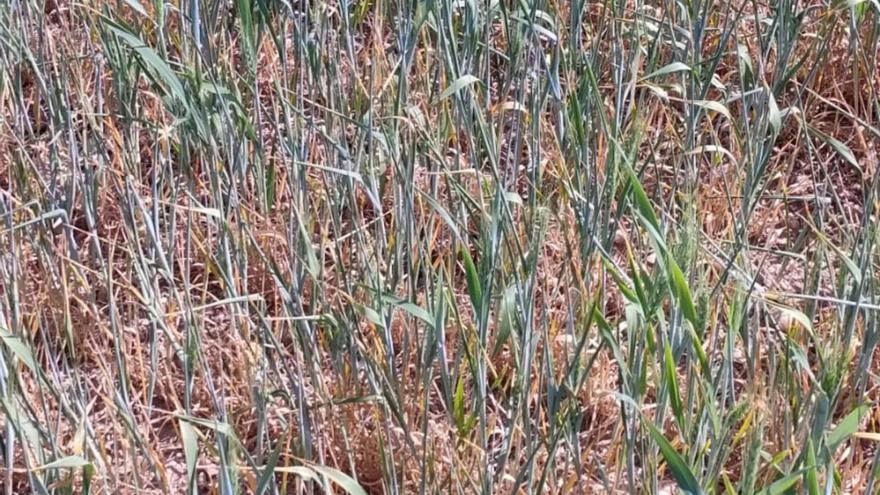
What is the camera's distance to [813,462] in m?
0.89

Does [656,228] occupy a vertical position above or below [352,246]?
above

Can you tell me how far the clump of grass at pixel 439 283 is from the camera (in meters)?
1.05

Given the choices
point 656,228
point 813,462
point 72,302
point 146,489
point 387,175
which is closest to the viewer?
point 813,462

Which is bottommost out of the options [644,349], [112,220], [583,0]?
[112,220]

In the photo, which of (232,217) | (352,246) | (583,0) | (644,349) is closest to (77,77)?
(232,217)

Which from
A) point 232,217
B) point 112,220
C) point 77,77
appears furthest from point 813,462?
point 112,220

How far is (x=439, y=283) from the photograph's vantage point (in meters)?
1.07

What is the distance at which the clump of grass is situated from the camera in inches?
41.5

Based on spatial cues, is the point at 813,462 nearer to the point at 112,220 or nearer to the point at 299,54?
the point at 299,54

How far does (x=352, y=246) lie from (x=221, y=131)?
0.27 meters

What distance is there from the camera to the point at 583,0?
152cm

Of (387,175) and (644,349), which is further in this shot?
(387,175)

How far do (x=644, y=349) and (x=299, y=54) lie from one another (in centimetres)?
66

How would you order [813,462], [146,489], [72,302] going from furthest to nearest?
[72,302] → [146,489] → [813,462]
